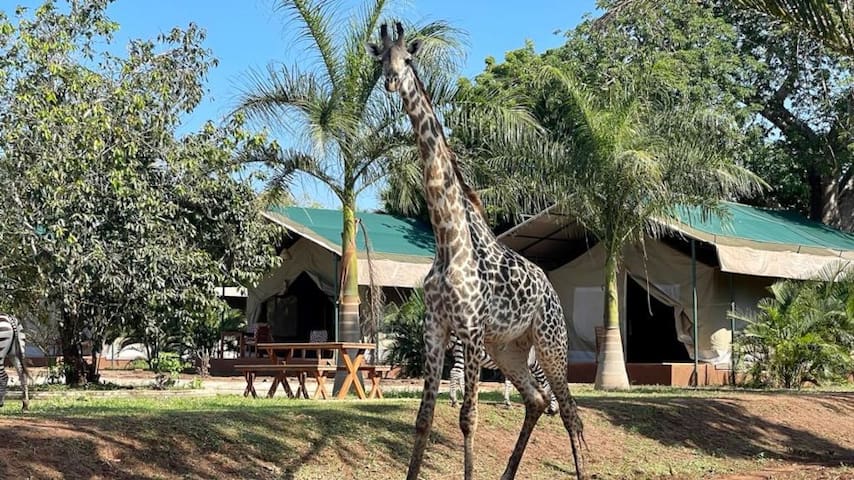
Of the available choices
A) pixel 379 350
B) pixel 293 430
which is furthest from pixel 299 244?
pixel 293 430

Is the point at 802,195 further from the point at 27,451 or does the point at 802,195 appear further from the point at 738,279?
the point at 27,451

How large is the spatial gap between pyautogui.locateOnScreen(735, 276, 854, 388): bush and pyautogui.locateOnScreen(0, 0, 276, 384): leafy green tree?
31.8 ft

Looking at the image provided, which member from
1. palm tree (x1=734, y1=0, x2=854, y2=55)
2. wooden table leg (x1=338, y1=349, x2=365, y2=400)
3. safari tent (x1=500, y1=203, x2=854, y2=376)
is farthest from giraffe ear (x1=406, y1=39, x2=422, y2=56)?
safari tent (x1=500, y1=203, x2=854, y2=376)

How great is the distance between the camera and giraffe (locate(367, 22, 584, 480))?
793 cm

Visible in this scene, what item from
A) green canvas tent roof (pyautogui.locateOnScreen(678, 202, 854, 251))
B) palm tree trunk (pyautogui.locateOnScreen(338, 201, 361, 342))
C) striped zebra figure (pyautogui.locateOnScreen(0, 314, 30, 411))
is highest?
green canvas tent roof (pyautogui.locateOnScreen(678, 202, 854, 251))

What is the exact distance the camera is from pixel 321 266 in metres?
27.5

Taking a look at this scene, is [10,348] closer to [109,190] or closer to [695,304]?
[109,190]

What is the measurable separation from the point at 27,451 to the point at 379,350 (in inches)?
685

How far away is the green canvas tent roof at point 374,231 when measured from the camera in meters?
25.1

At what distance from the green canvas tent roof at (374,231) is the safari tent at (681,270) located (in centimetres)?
271

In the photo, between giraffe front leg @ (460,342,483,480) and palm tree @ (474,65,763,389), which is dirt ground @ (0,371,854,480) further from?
palm tree @ (474,65,763,389)

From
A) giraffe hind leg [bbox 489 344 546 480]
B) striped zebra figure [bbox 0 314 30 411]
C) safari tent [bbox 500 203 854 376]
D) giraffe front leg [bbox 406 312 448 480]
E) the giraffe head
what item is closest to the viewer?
giraffe front leg [bbox 406 312 448 480]

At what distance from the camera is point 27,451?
8453 mm

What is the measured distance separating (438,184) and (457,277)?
762 millimetres
